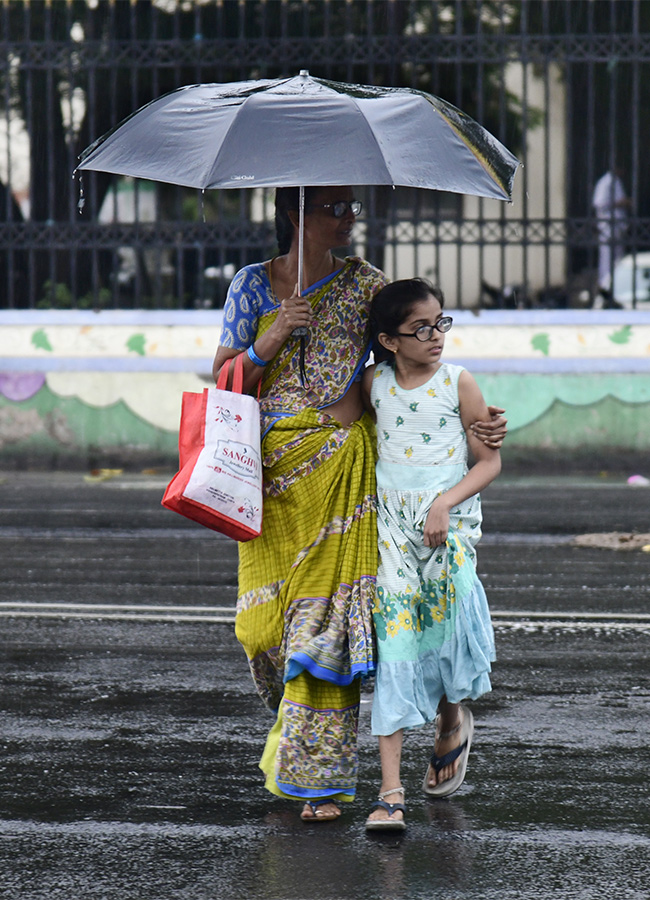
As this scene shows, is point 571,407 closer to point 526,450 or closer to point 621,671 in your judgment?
point 526,450

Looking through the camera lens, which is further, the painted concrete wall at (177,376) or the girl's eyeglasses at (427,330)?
the painted concrete wall at (177,376)

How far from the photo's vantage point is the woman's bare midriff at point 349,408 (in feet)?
14.0

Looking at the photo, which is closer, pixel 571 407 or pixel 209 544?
pixel 209 544

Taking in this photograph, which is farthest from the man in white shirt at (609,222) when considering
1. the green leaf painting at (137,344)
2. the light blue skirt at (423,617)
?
the light blue skirt at (423,617)

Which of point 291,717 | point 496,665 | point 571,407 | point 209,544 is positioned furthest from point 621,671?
point 571,407

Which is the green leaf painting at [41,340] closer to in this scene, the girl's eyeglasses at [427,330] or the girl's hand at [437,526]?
the girl's eyeglasses at [427,330]

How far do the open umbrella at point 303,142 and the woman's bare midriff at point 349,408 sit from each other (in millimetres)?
395

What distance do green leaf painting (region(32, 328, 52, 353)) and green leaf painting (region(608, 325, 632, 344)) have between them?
5.03m

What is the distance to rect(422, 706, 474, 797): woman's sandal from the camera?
4227mm

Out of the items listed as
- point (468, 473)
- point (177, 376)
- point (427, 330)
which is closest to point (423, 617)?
point (468, 473)

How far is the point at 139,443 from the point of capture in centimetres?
1305

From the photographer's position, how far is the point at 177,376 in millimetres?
12945

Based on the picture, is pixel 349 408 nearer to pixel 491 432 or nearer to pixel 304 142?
pixel 491 432

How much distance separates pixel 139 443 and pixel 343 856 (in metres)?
9.52
